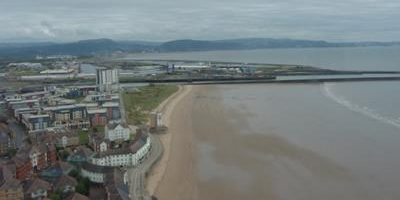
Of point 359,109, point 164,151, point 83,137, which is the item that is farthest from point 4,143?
point 359,109

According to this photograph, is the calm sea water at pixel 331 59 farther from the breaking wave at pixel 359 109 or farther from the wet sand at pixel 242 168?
the wet sand at pixel 242 168

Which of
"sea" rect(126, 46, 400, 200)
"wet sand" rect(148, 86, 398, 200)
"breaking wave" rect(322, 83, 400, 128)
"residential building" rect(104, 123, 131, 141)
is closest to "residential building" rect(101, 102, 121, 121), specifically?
"wet sand" rect(148, 86, 398, 200)

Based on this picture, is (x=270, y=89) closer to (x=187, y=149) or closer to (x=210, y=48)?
(x=187, y=149)

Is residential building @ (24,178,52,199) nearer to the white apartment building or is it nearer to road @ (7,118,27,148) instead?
the white apartment building

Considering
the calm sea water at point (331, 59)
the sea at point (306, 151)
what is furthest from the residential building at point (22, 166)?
the calm sea water at point (331, 59)

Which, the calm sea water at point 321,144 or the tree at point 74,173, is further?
the tree at point 74,173

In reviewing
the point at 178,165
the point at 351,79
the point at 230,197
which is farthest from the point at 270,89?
the point at 230,197
